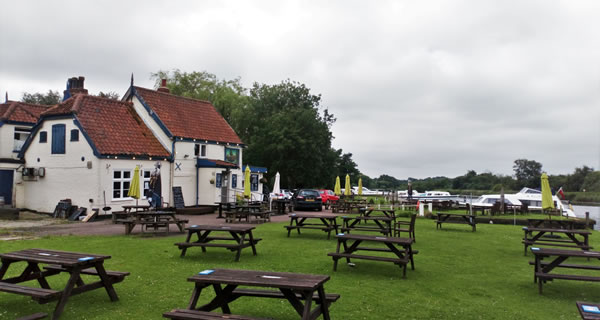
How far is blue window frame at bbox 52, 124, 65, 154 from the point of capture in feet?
76.2

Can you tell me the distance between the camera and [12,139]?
1040 inches

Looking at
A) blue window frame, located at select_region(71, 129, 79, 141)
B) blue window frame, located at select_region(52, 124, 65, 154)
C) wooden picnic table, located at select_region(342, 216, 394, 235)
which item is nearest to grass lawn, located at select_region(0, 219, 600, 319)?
wooden picnic table, located at select_region(342, 216, 394, 235)

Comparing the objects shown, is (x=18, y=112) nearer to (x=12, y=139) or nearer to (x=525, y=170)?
(x=12, y=139)

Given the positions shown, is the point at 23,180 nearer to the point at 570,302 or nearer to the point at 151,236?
the point at 151,236

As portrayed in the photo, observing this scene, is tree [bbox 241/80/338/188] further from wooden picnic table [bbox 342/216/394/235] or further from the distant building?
wooden picnic table [bbox 342/216/394/235]

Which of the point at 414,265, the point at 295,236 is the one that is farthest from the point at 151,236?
the point at 414,265

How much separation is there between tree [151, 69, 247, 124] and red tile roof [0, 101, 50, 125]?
21.1 m

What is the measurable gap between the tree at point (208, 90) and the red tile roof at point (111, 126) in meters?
22.5

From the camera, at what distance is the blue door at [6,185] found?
2488 centimetres

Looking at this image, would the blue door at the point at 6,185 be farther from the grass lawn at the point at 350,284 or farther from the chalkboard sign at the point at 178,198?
the grass lawn at the point at 350,284

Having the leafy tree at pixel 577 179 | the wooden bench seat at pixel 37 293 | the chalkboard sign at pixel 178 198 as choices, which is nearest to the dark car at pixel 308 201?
the chalkboard sign at pixel 178 198

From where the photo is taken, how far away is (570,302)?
7.37 meters

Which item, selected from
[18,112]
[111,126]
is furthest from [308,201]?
[18,112]

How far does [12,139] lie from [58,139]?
5391mm
